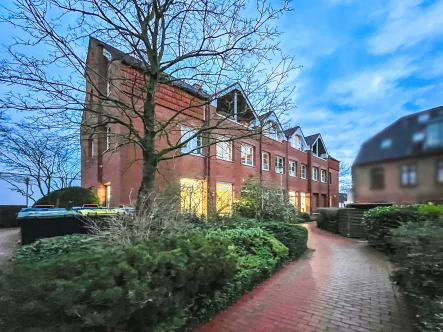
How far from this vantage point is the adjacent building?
87cm

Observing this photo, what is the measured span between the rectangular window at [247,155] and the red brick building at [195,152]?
0.08 metres

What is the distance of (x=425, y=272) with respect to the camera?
3.59m

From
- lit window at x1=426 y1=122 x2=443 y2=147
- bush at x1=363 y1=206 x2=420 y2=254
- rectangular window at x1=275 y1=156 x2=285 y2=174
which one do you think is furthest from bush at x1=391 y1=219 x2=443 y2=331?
rectangular window at x1=275 y1=156 x2=285 y2=174

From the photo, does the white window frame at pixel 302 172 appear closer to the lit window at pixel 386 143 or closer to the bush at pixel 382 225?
the bush at pixel 382 225

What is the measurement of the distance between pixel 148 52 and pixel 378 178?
25.0ft

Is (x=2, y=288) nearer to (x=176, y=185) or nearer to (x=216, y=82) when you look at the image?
(x=216, y=82)

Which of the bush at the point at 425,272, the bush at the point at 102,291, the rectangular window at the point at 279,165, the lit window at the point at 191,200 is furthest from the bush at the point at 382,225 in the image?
the rectangular window at the point at 279,165

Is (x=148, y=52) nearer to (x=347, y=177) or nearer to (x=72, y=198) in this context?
(x=347, y=177)

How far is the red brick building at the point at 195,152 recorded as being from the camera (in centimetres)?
870

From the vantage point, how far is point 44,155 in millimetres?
18750

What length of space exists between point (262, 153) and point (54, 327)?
2127cm

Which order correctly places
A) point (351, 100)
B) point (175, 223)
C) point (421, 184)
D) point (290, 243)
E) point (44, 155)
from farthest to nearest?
point (44, 155)
point (290, 243)
point (175, 223)
point (351, 100)
point (421, 184)

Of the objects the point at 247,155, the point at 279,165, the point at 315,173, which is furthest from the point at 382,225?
the point at 315,173

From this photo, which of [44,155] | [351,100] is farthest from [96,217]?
[44,155]
